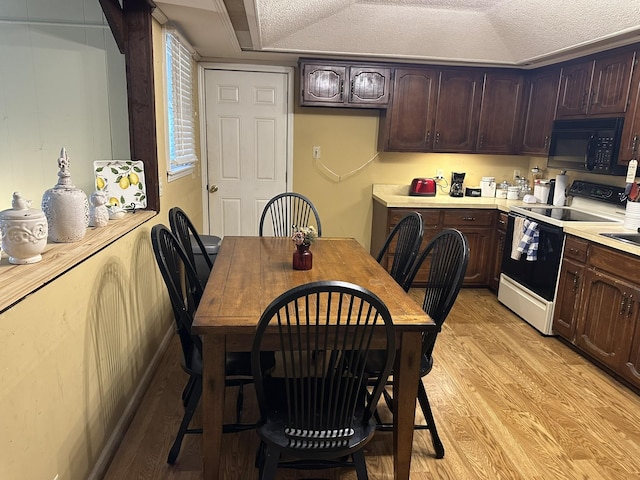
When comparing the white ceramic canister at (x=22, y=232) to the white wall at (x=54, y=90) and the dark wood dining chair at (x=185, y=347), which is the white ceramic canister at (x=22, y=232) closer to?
the dark wood dining chair at (x=185, y=347)

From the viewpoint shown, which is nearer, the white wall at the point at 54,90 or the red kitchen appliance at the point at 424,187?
the white wall at the point at 54,90

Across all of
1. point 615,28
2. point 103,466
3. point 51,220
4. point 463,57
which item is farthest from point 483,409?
point 463,57

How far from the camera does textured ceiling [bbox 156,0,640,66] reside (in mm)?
2811

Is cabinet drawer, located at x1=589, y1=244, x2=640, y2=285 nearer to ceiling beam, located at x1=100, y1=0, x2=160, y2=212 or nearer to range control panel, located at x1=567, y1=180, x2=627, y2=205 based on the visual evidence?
range control panel, located at x1=567, y1=180, x2=627, y2=205

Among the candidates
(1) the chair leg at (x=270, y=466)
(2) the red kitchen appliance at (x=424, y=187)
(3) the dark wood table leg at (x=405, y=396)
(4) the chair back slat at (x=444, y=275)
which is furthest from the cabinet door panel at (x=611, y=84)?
(1) the chair leg at (x=270, y=466)

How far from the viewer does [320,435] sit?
1508 millimetres

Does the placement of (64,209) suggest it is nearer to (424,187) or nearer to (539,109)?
(424,187)

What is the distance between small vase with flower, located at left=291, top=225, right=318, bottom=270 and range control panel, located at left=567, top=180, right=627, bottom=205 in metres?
2.53

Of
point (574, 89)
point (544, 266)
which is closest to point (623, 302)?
point (544, 266)

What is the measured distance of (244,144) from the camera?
4512 millimetres

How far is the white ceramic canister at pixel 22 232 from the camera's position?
1.45m

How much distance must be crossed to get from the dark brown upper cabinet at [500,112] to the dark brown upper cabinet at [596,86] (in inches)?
20.5

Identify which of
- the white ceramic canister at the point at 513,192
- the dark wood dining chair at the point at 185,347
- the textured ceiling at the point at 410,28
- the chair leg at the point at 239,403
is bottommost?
the chair leg at the point at 239,403

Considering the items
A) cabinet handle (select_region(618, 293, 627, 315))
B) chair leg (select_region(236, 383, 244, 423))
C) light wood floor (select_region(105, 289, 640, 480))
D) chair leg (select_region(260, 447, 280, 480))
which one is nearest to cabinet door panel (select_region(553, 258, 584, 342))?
light wood floor (select_region(105, 289, 640, 480))
